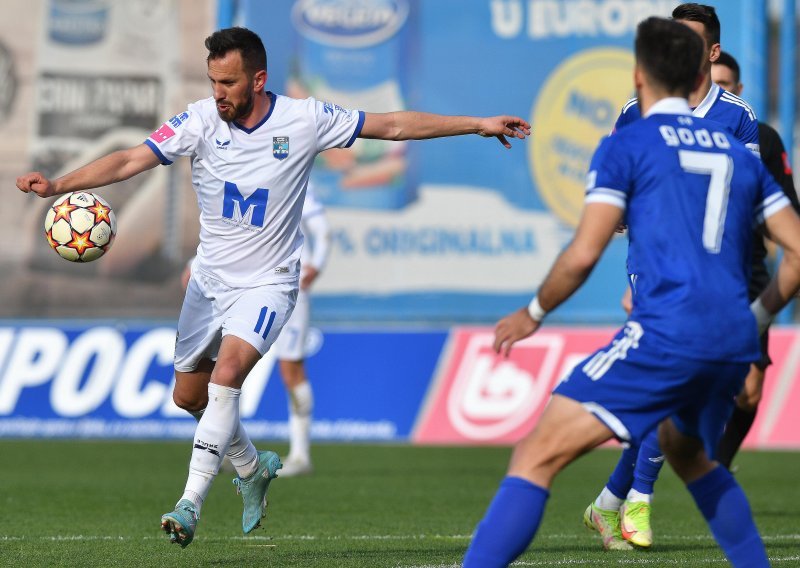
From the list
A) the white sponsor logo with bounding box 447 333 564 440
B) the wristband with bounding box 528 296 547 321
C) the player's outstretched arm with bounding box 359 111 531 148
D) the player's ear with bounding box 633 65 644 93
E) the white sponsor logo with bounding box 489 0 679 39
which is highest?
the player's ear with bounding box 633 65 644 93

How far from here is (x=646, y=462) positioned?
7.36 metres

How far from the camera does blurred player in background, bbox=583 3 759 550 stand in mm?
7102

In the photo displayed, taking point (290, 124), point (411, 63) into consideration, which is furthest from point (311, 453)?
point (290, 124)

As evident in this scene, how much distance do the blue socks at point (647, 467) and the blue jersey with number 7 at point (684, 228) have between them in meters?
2.53

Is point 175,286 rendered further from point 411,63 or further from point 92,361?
point 411,63

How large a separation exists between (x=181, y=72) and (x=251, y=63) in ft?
34.4

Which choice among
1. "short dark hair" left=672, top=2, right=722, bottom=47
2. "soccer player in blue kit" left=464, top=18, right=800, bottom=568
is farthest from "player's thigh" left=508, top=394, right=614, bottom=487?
"short dark hair" left=672, top=2, right=722, bottom=47

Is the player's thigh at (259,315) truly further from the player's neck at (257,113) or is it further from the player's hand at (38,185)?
the player's hand at (38,185)

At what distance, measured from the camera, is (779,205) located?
4.95m

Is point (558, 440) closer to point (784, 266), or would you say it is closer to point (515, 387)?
point (784, 266)

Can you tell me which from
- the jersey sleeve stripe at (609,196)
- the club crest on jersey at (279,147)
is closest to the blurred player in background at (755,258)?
the club crest on jersey at (279,147)

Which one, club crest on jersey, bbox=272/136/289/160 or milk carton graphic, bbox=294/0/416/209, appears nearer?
club crest on jersey, bbox=272/136/289/160

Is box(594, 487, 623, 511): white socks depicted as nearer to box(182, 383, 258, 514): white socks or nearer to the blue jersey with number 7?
box(182, 383, 258, 514): white socks

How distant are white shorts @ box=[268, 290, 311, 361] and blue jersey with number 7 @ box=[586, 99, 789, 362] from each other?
711 cm
